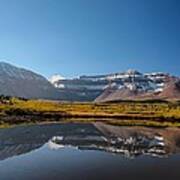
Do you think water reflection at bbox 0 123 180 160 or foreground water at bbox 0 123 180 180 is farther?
water reflection at bbox 0 123 180 160

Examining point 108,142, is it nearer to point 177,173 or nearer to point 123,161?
point 123,161

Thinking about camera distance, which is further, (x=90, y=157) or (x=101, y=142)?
(x=101, y=142)

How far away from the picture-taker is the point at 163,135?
64125 millimetres

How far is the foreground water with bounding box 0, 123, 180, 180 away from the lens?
30453 millimetres

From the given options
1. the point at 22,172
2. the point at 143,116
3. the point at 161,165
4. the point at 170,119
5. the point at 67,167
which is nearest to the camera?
the point at 22,172

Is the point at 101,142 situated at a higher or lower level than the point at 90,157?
higher

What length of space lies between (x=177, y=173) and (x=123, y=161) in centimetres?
778

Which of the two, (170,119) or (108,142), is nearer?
(108,142)

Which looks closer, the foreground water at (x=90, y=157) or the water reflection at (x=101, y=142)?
the foreground water at (x=90, y=157)

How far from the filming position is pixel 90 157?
40.4 m

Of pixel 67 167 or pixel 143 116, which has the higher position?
pixel 143 116

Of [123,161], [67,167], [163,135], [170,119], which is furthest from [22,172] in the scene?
[170,119]

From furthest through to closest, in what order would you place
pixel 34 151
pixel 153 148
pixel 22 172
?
1. pixel 153 148
2. pixel 34 151
3. pixel 22 172

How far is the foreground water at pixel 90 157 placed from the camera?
30.5 meters
